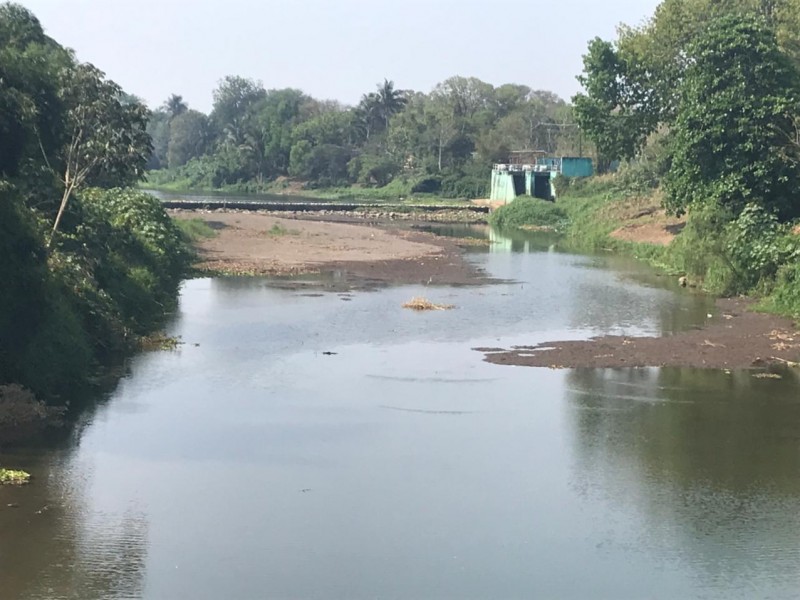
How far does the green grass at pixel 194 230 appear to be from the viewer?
50.8 metres

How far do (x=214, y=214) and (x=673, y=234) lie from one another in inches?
1230

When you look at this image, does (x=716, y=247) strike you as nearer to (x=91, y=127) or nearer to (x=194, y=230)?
(x=91, y=127)


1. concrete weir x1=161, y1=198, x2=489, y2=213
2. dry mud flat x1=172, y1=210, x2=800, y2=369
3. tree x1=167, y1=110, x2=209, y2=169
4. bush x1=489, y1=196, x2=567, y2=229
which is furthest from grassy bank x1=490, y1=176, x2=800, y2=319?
tree x1=167, y1=110, x2=209, y2=169

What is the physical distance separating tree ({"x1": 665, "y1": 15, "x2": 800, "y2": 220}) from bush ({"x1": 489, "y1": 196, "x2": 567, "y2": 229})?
28.4 meters

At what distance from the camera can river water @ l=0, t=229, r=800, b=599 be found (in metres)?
11.7

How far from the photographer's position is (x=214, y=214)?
229 ft

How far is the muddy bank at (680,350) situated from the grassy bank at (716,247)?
2.77 metres

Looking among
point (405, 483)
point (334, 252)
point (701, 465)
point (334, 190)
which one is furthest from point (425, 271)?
point (334, 190)

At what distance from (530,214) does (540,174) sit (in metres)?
7.53

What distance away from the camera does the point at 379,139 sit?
11288cm

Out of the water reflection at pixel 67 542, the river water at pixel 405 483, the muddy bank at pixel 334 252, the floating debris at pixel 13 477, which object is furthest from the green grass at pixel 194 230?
the water reflection at pixel 67 542

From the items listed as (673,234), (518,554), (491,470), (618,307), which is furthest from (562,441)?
(673,234)

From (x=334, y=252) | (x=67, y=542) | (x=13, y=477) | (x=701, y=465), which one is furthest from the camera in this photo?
(x=334, y=252)

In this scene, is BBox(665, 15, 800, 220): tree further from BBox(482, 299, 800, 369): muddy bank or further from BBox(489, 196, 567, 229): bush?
BBox(489, 196, 567, 229): bush
